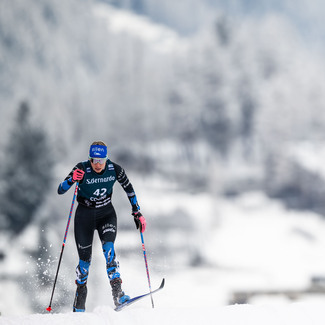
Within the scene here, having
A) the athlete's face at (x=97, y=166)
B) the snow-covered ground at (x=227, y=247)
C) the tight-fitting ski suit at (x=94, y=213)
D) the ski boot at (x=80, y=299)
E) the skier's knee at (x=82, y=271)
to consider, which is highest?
the snow-covered ground at (x=227, y=247)

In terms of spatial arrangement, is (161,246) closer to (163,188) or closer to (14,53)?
(163,188)

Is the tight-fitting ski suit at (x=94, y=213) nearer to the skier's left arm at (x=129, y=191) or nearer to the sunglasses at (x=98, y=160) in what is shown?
the skier's left arm at (x=129, y=191)

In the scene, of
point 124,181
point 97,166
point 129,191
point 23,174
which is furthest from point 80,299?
point 23,174

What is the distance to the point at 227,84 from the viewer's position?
65.9 m

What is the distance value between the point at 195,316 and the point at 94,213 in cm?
206

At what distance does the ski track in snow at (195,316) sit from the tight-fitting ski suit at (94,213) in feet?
2.87

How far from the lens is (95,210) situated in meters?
6.60

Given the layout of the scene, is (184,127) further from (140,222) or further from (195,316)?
(195,316)

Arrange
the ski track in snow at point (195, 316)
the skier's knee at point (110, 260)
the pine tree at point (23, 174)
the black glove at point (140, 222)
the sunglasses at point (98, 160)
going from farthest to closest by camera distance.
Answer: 1. the pine tree at point (23, 174)
2. the black glove at point (140, 222)
3. the skier's knee at point (110, 260)
4. the sunglasses at point (98, 160)
5. the ski track in snow at point (195, 316)

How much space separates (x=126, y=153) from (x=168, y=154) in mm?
7468

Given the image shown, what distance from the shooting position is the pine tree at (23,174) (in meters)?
42.5

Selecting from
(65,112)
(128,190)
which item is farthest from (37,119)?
(128,190)

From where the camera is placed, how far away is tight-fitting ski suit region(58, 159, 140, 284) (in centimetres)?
645

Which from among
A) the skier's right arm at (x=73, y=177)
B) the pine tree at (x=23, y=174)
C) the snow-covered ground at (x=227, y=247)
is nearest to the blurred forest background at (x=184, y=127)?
the pine tree at (x=23, y=174)
